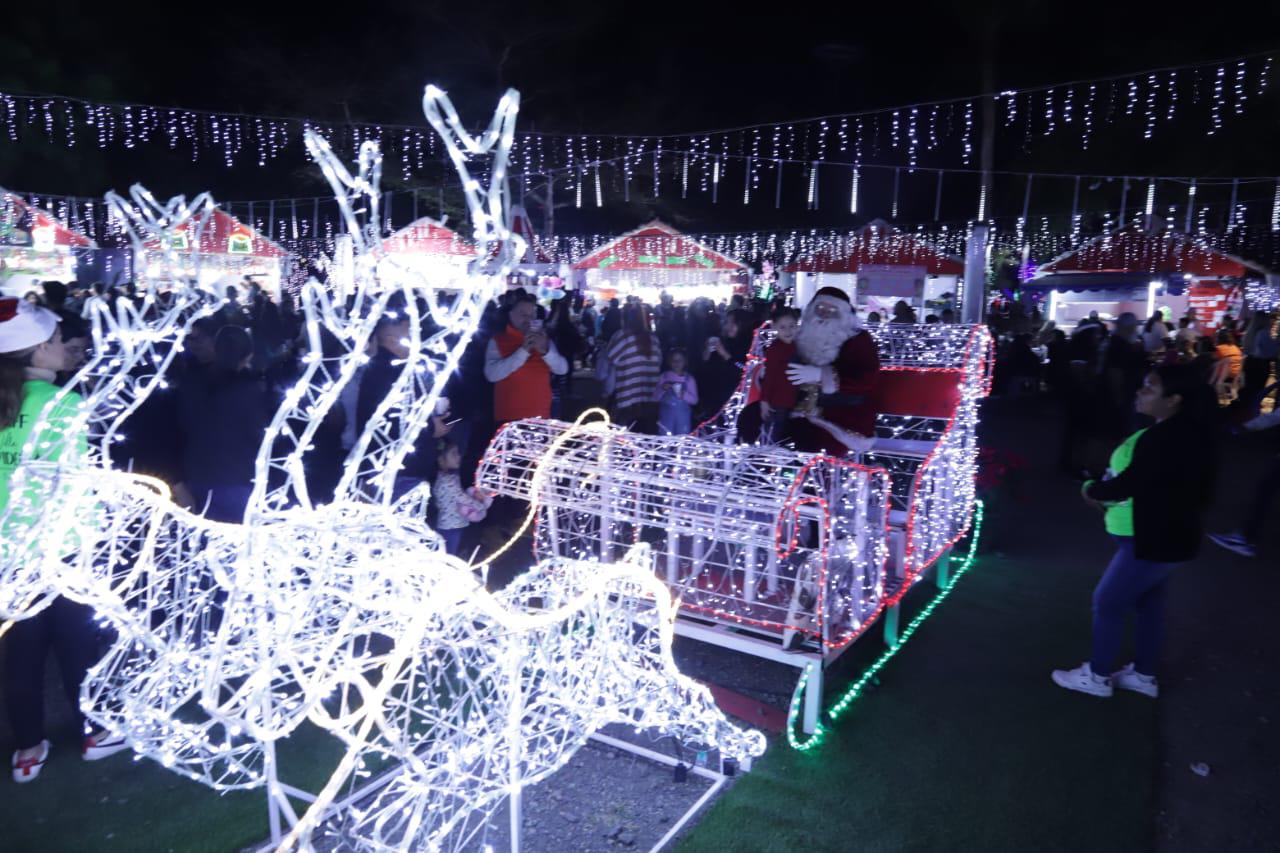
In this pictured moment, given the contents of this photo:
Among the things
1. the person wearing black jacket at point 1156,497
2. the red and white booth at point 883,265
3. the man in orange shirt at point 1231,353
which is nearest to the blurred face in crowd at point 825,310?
the person wearing black jacket at point 1156,497

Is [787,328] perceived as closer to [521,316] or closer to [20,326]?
[521,316]

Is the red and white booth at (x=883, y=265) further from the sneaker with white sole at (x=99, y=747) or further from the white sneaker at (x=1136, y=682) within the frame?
the sneaker with white sole at (x=99, y=747)

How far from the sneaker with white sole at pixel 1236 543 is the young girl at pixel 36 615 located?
24.0ft

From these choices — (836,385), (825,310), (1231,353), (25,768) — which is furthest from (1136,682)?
(1231,353)

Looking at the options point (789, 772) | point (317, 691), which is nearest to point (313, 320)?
point (317, 691)

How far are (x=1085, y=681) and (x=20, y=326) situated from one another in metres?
4.83

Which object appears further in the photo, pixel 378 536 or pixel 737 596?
pixel 737 596

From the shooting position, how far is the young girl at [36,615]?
3066 millimetres

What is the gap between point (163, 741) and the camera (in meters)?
2.37

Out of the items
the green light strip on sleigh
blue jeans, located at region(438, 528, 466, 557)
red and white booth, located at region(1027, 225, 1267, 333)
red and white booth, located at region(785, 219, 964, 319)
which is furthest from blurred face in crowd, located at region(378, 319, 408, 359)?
red and white booth, located at region(1027, 225, 1267, 333)

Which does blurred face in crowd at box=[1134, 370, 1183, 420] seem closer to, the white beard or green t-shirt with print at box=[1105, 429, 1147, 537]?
green t-shirt with print at box=[1105, 429, 1147, 537]

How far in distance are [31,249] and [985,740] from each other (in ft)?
62.0

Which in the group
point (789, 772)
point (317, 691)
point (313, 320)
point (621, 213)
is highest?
point (621, 213)

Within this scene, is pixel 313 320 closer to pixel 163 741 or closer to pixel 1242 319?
pixel 163 741
